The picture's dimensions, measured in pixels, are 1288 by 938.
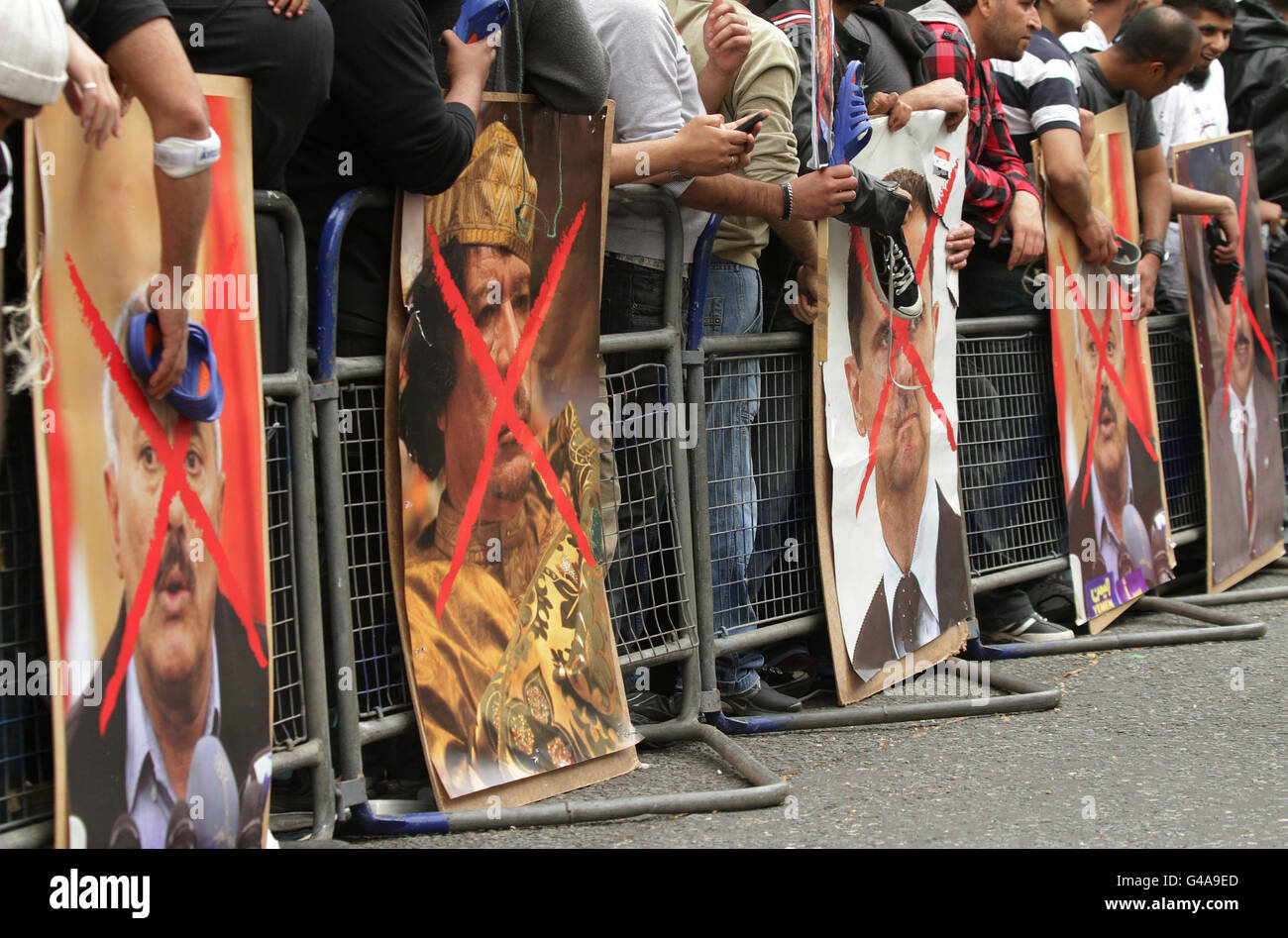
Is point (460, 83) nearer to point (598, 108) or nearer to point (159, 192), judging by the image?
point (598, 108)

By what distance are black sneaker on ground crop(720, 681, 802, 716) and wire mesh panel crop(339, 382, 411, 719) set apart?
141 centimetres

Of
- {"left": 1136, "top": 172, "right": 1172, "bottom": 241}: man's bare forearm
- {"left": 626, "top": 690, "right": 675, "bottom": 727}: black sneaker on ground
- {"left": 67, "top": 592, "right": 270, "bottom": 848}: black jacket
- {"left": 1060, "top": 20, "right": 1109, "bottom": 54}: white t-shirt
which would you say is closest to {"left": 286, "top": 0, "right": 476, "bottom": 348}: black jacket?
{"left": 67, "top": 592, "right": 270, "bottom": 848}: black jacket

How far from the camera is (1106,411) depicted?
592cm

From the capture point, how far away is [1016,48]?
5621 mm

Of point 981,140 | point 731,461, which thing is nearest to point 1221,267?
point 981,140

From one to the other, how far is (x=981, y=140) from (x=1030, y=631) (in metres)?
1.88

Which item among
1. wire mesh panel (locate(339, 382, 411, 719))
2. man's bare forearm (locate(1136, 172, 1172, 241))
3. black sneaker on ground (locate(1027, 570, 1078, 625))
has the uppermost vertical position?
man's bare forearm (locate(1136, 172, 1172, 241))

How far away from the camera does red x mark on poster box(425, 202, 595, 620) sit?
135 inches

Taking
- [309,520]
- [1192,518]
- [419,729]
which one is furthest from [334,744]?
[1192,518]

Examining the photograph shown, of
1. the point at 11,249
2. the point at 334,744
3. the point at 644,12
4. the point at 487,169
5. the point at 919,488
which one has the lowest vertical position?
the point at 334,744

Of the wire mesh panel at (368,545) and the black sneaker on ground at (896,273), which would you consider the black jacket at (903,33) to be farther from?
the wire mesh panel at (368,545)

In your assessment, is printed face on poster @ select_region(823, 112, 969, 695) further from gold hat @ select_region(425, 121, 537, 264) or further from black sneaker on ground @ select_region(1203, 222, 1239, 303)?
black sneaker on ground @ select_region(1203, 222, 1239, 303)

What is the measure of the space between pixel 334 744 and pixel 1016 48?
384 cm

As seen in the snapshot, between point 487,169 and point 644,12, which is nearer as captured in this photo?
point 487,169
